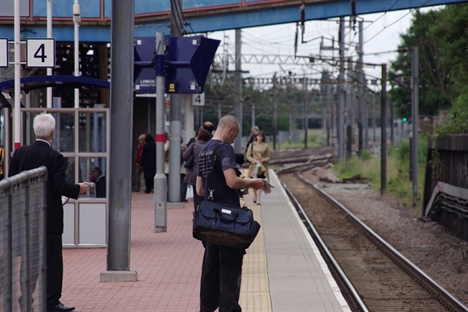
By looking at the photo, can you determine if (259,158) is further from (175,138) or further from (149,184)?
(149,184)

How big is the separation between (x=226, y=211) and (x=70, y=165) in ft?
18.8

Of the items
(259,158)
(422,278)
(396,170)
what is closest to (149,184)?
(259,158)

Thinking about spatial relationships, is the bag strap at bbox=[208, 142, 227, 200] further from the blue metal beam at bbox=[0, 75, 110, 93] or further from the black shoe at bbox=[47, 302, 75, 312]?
the blue metal beam at bbox=[0, 75, 110, 93]

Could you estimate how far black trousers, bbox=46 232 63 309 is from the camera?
7.82m

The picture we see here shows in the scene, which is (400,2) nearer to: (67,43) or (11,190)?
(67,43)

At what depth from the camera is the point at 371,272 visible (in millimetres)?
14672

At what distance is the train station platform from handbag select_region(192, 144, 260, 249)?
140 centimetres

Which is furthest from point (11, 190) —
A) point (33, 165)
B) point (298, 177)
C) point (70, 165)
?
point (298, 177)

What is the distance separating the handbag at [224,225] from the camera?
24.5ft

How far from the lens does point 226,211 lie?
7.53 meters

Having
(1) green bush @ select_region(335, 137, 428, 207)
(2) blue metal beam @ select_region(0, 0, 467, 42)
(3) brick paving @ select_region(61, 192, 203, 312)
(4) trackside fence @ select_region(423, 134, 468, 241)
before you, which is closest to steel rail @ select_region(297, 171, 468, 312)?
(4) trackside fence @ select_region(423, 134, 468, 241)

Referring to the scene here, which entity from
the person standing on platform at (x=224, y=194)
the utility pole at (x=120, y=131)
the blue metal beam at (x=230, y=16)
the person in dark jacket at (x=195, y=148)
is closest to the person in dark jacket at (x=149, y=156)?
the blue metal beam at (x=230, y=16)

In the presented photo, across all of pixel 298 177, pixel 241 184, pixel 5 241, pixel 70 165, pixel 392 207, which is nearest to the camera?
pixel 5 241

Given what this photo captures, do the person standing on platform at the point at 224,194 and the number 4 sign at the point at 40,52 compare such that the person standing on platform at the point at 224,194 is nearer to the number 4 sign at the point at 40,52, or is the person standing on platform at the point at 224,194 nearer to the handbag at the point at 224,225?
the handbag at the point at 224,225
